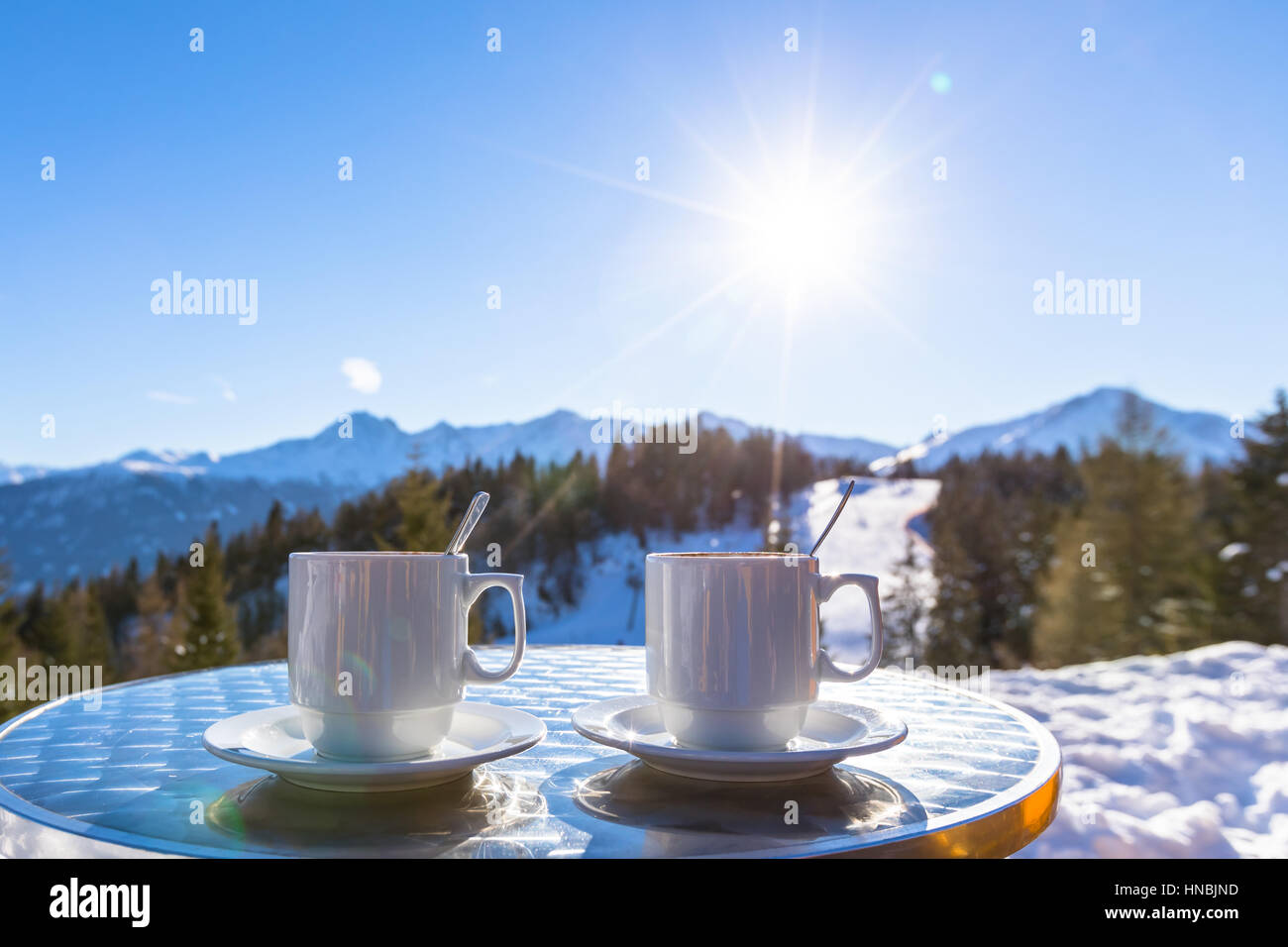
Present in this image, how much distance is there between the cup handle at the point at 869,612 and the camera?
2.35ft

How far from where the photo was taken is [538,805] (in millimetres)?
643

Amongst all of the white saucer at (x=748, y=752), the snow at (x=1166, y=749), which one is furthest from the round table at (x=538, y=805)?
the snow at (x=1166, y=749)

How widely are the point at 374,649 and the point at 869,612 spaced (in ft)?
1.50

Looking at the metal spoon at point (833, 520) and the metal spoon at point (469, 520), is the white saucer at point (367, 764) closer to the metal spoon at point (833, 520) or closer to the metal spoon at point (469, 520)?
the metal spoon at point (469, 520)

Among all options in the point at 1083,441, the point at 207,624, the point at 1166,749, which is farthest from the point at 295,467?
the point at 1166,749

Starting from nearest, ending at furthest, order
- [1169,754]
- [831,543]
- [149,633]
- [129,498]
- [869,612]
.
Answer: [869,612]
[1169,754]
[831,543]
[149,633]
[129,498]

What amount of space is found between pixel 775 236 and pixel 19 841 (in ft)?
37.0

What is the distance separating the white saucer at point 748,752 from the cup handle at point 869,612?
2.4 inches

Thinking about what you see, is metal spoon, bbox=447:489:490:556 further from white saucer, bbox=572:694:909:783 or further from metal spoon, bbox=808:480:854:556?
metal spoon, bbox=808:480:854:556

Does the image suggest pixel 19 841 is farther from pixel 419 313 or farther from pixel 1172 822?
pixel 419 313

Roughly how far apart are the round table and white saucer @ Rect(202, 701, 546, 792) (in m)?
0.02

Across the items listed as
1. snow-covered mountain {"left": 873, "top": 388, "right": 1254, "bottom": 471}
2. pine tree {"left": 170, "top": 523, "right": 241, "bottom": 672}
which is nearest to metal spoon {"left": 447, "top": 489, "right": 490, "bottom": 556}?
snow-covered mountain {"left": 873, "top": 388, "right": 1254, "bottom": 471}

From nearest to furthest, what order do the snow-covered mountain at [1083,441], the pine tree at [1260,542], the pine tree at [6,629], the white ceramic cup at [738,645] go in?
1. the white ceramic cup at [738,645]
2. the pine tree at [1260,542]
3. the snow-covered mountain at [1083,441]
4. the pine tree at [6,629]

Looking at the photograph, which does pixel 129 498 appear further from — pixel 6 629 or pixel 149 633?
pixel 6 629
